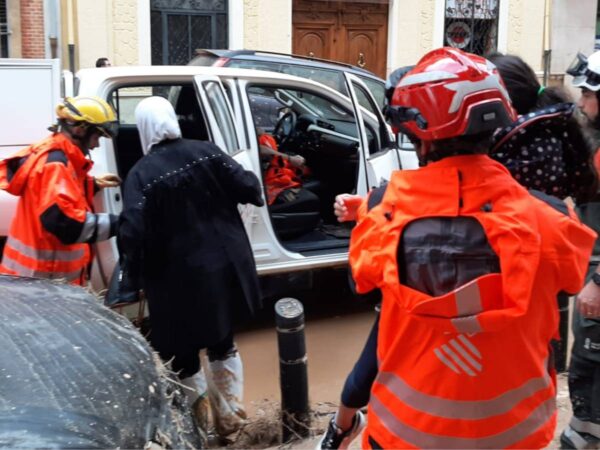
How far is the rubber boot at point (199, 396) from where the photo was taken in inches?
141

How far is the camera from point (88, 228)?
11.7 feet

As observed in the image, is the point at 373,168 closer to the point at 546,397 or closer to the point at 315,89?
the point at 315,89

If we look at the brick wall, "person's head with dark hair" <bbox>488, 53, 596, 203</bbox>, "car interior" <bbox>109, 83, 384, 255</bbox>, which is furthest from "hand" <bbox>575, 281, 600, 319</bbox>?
the brick wall

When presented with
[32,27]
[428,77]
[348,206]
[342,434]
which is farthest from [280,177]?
[32,27]

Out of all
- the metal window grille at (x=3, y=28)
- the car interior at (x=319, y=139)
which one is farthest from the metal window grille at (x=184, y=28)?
the car interior at (x=319, y=139)

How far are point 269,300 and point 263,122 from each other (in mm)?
1523

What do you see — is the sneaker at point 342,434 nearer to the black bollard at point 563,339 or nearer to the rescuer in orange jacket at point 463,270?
the rescuer in orange jacket at point 463,270

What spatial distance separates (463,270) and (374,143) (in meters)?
3.93

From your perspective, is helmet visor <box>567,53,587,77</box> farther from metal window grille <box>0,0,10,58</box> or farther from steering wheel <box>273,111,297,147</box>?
metal window grille <box>0,0,10,58</box>

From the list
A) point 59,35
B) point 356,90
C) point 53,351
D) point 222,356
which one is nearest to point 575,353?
point 222,356

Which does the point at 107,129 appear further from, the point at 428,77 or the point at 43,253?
the point at 428,77

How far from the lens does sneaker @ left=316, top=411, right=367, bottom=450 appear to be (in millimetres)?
2707

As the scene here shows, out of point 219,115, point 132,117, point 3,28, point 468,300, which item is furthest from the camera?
point 3,28

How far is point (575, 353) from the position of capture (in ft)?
10.8
